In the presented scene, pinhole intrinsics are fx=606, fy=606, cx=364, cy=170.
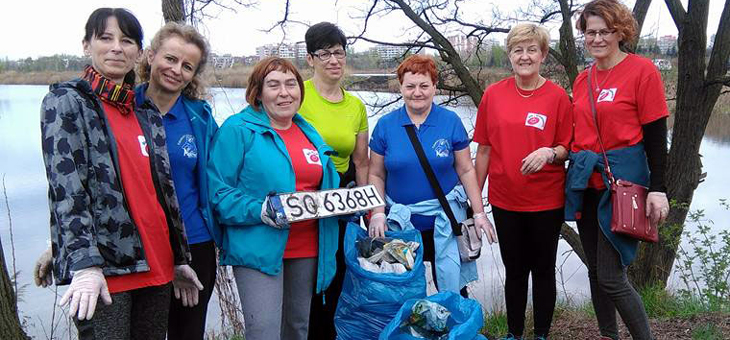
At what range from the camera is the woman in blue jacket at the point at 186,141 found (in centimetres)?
259

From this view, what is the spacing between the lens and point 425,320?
9.42 ft

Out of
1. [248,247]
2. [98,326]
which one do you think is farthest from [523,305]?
[98,326]

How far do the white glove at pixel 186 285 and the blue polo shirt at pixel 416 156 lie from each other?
1143 millimetres

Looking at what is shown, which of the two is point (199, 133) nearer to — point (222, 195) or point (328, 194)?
point (222, 195)

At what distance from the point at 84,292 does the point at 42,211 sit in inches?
325

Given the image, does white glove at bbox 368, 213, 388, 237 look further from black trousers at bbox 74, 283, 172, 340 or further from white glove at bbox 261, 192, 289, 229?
black trousers at bbox 74, 283, 172, 340

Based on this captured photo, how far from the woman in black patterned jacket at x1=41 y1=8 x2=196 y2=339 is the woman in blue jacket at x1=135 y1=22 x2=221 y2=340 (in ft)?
0.65

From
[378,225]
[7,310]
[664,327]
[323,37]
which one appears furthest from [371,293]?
[664,327]

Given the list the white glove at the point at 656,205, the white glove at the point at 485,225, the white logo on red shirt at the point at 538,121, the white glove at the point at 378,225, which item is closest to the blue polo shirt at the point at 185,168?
the white glove at the point at 378,225

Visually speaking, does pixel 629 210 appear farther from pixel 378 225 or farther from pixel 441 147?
pixel 378 225

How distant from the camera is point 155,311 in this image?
2.32 meters

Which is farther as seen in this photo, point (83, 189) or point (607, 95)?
point (607, 95)

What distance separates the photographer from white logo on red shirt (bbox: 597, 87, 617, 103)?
288cm

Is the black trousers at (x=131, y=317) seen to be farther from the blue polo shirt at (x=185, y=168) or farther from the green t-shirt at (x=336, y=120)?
the green t-shirt at (x=336, y=120)
